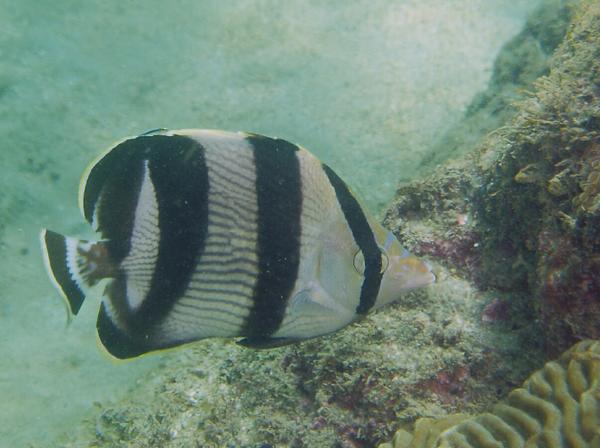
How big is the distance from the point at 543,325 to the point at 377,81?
5.23m

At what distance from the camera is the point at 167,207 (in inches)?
58.5

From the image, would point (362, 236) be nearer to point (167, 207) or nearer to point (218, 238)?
point (218, 238)

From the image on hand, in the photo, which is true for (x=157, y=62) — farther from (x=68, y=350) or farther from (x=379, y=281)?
(x=379, y=281)

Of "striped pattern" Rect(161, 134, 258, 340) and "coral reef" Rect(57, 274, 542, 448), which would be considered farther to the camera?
"coral reef" Rect(57, 274, 542, 448)

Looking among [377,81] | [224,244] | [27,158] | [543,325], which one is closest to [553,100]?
[543,325]

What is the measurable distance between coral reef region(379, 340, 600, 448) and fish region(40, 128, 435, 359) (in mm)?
798

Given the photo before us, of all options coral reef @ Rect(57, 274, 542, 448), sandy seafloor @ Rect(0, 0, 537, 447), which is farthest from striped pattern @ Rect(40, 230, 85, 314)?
sandy seafloor @ Rect(0, 0, 537, 447)

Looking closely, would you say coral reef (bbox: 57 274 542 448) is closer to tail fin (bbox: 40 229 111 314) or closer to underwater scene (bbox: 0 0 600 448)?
underwater scene (bbox: 0 0 600 448)

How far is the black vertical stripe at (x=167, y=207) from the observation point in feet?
4.88

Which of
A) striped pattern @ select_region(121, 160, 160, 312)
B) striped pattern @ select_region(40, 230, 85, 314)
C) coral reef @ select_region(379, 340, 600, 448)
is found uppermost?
striped pattern @ select_region(121, 160, 160, 312)

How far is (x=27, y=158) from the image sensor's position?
6434mm

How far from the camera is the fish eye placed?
1567 millimetres

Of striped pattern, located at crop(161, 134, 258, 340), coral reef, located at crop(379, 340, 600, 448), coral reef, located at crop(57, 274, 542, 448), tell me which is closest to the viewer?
striped pattern, located at crop(161, 134, 258, 340)

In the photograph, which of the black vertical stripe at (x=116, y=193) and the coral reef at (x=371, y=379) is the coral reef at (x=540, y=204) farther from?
the black vertical stripe at (x=116, y=193)
